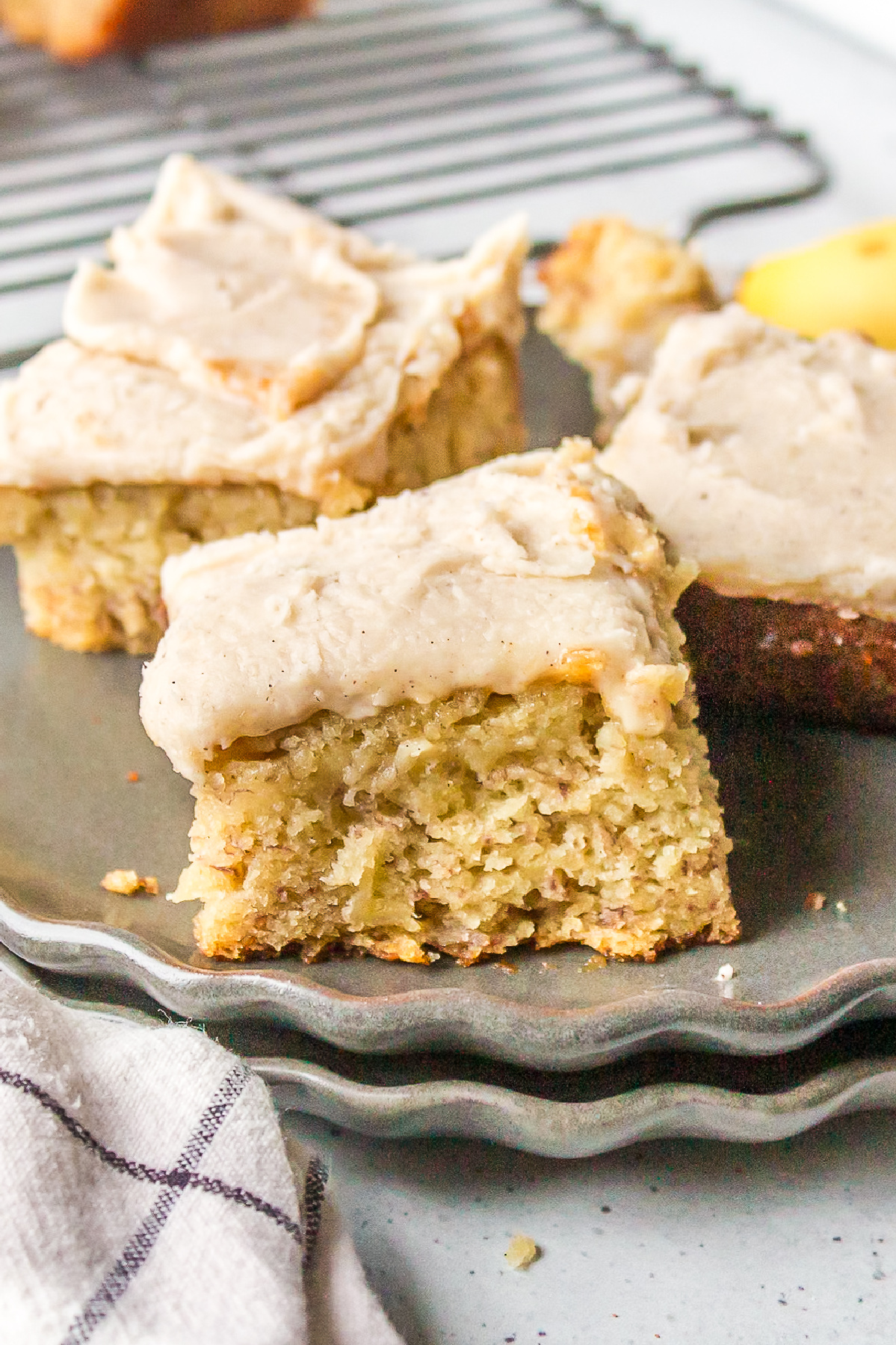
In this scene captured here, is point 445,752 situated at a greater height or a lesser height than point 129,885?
greater

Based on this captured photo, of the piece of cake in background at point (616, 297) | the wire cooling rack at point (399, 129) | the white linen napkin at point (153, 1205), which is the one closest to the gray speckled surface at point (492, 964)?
the white linen napkin at point (153, 1205)

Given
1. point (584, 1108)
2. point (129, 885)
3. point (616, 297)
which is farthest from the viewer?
point (616, 297)

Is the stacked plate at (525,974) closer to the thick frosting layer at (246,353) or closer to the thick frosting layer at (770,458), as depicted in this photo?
the thick frosting layer at (770,458)

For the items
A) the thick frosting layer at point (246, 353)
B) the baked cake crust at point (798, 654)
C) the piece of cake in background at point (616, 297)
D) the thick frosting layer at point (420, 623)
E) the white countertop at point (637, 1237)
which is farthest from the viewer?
the piece of cake in background at point (616, 297)

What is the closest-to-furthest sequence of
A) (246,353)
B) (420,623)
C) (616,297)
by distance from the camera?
1. (420,623)
2. (246,353)
3. (616,297)

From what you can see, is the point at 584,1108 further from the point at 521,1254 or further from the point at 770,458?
the point at 770,458

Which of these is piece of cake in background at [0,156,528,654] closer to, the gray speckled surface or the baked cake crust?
the gray speckled surface

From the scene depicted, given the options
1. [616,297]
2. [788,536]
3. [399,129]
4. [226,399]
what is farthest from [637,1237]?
[399,129]

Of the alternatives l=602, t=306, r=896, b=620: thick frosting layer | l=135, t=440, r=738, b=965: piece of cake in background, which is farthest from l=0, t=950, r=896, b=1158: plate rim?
l=602, t=306, r=896, b=620: thick frosting layer
